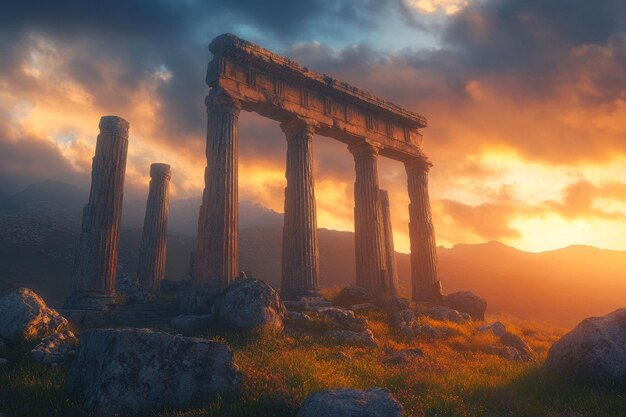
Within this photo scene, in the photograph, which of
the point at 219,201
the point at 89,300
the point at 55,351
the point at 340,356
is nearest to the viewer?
the point at 55,351

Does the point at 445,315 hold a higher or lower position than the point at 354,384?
higher

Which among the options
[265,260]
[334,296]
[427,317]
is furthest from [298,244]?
[265,260]

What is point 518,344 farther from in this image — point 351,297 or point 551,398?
point 551,398

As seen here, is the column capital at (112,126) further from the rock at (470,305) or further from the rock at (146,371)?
the rock at (470,305)

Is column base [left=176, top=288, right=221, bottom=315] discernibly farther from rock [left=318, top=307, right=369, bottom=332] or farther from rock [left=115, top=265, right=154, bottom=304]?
rock [left=115, top=265, right=154, bottom=304]

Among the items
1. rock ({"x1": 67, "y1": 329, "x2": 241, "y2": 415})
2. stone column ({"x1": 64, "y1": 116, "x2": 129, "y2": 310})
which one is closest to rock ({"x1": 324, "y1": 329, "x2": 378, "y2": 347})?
rock ({"x1": 67, "y1": 329, "x2": 241, "y2": 415})

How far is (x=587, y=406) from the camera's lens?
279 inches

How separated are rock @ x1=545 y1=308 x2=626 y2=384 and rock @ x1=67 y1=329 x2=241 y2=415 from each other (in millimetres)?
7021

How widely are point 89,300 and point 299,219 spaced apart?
8.07 m

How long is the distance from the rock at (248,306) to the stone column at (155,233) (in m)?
10.00

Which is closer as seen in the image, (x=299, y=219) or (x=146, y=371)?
(x=146, y=371)

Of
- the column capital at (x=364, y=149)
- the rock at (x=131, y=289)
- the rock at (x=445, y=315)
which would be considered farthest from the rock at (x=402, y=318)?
the rock at (x=131, y=289)

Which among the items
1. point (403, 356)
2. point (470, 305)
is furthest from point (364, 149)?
point (403, 356)

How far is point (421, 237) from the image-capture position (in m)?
21.6
